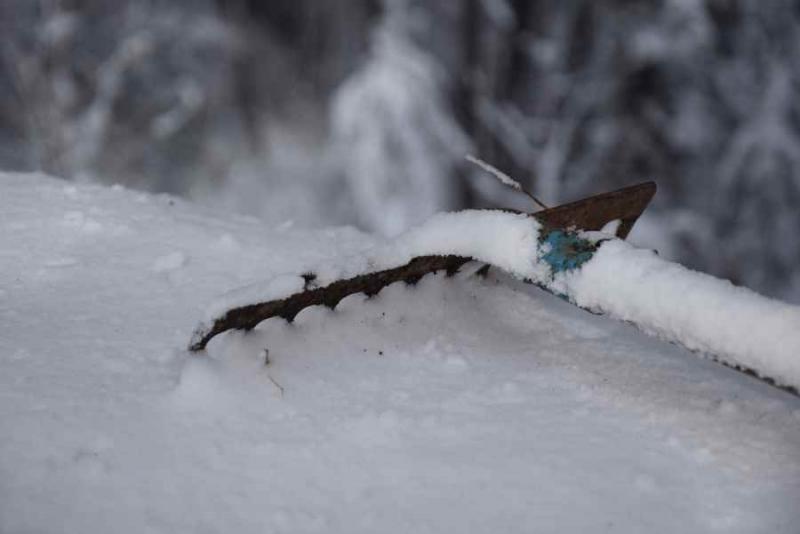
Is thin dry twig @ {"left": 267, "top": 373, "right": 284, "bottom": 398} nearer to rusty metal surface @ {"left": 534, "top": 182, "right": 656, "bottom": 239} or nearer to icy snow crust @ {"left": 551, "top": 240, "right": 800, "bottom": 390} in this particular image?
icy snow crust @ {"left": 551, "top": 240, "right": 800, "bottom": 390}

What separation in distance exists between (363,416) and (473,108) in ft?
16.7

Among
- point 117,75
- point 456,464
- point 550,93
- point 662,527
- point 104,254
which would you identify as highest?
point 117,75

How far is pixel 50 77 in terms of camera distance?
296 inches

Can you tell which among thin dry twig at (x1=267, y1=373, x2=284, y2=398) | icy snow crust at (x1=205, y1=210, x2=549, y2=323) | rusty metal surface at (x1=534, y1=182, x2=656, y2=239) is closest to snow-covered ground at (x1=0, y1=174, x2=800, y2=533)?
thin dry twig at (x1=267, y1=373, x2=284, y2=398)

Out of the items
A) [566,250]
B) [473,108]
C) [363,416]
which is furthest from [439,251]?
[473,108]

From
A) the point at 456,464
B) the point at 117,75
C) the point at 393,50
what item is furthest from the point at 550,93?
the point at 456,464

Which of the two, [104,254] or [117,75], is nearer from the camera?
[104,254]

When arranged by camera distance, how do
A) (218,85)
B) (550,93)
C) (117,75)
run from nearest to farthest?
(550,93) → (218,85) → (117,75)

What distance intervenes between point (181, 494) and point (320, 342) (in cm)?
58

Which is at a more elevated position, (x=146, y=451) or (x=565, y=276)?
A: (x=565, y=276)

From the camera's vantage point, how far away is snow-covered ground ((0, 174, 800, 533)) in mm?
1229

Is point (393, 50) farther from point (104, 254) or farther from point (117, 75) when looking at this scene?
point (104, 254)

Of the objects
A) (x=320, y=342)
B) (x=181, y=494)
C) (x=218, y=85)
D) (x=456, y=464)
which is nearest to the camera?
(x=181, y=494)

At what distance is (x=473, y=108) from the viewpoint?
627 centimetres
